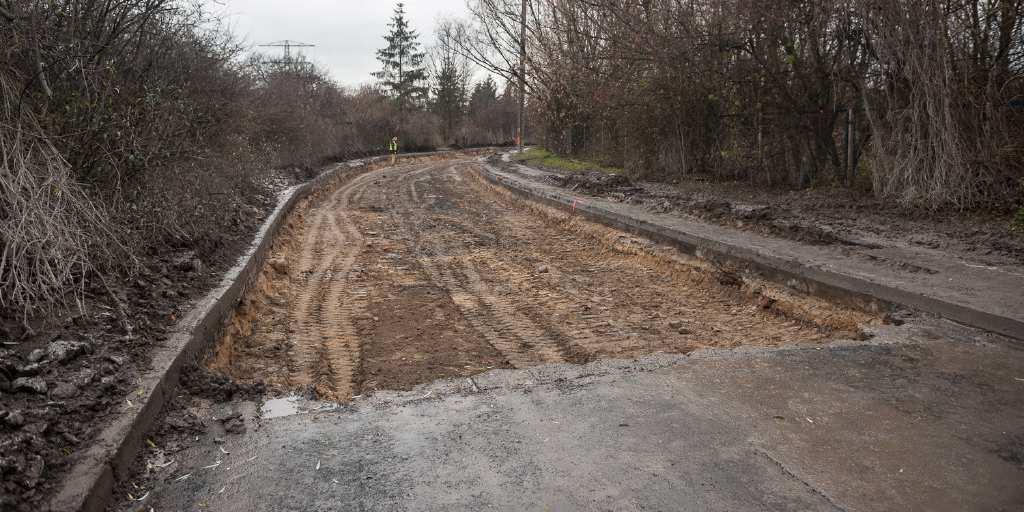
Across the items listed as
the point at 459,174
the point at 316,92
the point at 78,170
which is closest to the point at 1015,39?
the point at 78,170

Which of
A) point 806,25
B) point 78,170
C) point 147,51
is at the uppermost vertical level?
point 806,25

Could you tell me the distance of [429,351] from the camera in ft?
17.4

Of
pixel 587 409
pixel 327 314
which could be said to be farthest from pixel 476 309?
pixel 587 409

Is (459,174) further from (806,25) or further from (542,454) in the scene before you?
(542,454)

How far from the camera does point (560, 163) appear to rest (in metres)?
23.0

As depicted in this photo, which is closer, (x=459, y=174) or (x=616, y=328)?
(x=616, y=328)

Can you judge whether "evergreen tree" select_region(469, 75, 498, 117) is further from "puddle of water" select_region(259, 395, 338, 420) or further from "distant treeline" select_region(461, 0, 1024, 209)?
"puddle of water" select_region(259, 395, 338, 420)

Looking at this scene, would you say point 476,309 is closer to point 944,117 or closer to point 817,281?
point 817,281

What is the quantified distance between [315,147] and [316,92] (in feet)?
18.0

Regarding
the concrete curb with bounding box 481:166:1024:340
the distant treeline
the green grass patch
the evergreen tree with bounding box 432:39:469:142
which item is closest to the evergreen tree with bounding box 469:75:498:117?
the evergreen tree with bounding box 432:39:469:142

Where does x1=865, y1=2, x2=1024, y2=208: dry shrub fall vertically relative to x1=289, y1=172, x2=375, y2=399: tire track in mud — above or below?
above

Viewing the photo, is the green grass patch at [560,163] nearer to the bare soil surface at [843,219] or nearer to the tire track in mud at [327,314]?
the bare soil surface at [843,219]

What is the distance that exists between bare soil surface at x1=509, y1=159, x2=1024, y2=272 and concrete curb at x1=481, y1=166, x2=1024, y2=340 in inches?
38.1

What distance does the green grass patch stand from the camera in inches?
797
